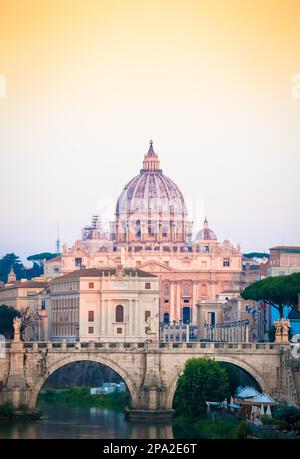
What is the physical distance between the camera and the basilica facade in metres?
150

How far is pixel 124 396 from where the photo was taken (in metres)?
82.4

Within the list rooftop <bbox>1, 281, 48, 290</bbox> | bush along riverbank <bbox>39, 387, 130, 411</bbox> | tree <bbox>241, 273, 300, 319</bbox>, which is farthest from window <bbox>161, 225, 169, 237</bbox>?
bush along riverbank <bbox>39, 387, 130, 411</bbox>

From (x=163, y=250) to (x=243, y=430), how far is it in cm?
9475

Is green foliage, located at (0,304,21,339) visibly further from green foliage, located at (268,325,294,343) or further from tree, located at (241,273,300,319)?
green foliage, located at (268,325,294,343)

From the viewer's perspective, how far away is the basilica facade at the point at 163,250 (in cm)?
15000

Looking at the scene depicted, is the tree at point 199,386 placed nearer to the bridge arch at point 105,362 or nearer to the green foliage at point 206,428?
the green foliage at point 206,428

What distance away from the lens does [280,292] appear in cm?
8938

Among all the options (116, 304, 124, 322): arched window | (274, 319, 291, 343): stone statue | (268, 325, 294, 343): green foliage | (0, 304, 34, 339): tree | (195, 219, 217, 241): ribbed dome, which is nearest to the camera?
(274, 319, 291, 343): stone statue

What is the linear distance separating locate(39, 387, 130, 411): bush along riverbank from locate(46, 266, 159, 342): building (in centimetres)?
1648

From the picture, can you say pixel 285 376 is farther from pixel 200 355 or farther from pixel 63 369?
pixel 63 369

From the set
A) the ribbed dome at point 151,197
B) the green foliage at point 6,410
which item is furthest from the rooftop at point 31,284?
the green foliage at point 6,410

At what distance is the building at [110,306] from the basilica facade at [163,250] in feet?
101
